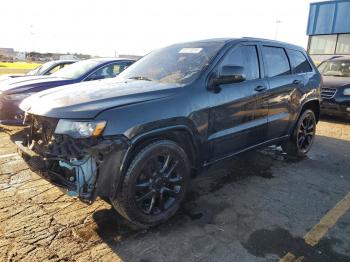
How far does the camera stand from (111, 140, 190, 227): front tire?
9.93 feet

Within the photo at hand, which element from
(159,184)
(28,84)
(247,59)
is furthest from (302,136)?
(28,84)

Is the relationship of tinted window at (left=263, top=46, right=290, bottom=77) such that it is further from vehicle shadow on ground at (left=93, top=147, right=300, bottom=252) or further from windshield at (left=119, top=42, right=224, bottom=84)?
vehicle shadow on ground at (left=93, top=147, right=300, bottom=252)

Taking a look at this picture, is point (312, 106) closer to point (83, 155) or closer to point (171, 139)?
point (171, 139)

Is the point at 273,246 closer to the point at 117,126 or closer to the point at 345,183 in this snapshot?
the point at 117,126

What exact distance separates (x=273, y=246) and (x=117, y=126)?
5.75 feet

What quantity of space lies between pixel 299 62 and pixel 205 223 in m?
3.31

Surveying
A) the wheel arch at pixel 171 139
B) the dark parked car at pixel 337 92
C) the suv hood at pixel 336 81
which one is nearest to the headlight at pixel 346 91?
the dark parked car at pixel 337 92

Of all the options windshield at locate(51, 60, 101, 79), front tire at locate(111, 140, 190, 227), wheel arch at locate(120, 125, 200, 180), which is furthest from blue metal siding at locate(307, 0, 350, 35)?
front tire at locate(111, 140, 190, 227)

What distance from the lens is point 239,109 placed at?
4012 millimetres

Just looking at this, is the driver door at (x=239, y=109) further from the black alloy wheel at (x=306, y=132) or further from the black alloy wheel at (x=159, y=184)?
the black alloy wheel at (x=306, y=132)

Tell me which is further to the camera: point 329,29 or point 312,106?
point 329,29

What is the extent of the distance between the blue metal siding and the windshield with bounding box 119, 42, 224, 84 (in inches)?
754

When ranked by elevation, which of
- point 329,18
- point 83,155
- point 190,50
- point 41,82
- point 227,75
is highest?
point 329,18

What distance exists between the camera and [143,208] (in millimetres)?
3242
